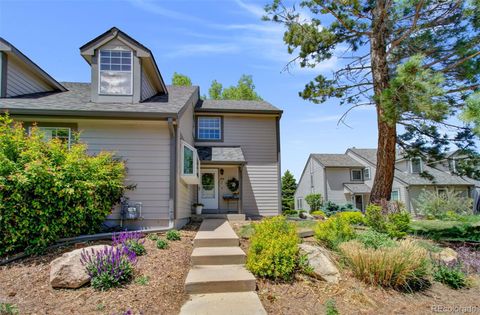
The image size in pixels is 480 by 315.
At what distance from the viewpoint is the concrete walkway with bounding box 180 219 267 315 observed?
374 cm

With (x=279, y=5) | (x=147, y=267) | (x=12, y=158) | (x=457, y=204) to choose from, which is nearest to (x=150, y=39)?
(x=279, y=5)

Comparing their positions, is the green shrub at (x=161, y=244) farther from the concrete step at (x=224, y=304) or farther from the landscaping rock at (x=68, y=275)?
the concrete step at (x=224, y=304)

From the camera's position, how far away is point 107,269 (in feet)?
14.1

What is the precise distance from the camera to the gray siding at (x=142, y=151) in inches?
309

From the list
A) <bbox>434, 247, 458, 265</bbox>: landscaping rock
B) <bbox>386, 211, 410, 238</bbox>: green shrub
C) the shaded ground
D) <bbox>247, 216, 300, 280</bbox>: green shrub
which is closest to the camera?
the shaded ground

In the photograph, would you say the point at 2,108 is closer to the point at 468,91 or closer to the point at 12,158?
the point at 12,158

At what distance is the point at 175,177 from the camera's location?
7918 mm

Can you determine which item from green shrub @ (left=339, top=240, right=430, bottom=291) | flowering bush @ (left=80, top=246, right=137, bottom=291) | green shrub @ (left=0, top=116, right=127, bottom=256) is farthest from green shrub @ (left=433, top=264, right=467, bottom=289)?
green shrub @ (left=0, top=116, right=127, bottom=256)

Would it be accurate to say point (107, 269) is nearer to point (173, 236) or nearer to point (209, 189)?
point (173, 236)

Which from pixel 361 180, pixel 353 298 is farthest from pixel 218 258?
pixel 361 180

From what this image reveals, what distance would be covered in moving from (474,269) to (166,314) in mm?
5781

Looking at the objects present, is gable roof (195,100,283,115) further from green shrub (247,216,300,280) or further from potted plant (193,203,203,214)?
green shrub (247,216,300,280)

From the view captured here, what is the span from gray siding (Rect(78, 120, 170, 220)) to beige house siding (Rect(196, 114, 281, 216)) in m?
4.73

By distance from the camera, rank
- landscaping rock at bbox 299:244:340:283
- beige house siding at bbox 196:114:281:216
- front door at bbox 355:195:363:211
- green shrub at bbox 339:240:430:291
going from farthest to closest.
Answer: front door at bbox 355:195:363:211
beige house siding at bbox 196:114:281:216
landscaping rock at bbox 299:244:340:283
green shrub at bbox 339:240:430:291
